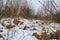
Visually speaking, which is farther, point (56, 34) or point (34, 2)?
point (34, 2)

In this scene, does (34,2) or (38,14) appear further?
(34,2)

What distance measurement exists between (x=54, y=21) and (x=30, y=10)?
1605 millimetres

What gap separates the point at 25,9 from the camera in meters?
6.55

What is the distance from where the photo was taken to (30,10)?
6.86 metres

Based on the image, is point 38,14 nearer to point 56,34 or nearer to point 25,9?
point 25,9

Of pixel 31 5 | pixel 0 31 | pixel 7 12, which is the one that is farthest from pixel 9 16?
pixel 0 31

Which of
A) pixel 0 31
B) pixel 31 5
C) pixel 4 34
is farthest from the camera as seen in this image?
pixel 31 5

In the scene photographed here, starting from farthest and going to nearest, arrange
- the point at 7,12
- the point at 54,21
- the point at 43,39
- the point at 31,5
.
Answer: the point at 31,5 < the point at 7,12 < the point at 54,21 < the point at 43,39

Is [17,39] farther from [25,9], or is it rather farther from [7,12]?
[25,9]

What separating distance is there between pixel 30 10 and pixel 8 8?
2.75ft

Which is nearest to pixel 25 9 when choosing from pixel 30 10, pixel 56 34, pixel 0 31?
pixel 30 10

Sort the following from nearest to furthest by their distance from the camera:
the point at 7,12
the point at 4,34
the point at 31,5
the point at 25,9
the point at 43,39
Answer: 1. the point at 43,39
2. the point at 4,34
3. the point at 7,12
4. the point at 25,9
5. the point at 31,5

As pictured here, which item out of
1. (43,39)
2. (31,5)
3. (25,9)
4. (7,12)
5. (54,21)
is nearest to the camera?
(43,39)

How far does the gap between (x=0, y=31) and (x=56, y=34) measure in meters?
1.12
